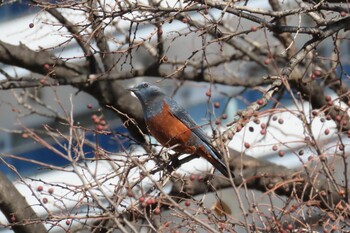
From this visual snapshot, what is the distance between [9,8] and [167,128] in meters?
9.99

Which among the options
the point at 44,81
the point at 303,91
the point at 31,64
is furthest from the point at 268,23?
the point at 31,64

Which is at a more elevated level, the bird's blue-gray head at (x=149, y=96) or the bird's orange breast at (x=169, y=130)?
the bird's blue-gray head at (x=149, y=96)

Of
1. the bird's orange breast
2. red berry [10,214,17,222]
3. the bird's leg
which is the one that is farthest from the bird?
red berry [10,214,17,222]

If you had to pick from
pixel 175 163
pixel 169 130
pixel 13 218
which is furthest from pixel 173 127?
pixel 13 218

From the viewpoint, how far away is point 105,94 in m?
8.93

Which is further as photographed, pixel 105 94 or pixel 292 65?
pixel 105 94

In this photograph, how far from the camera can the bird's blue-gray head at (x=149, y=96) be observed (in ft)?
24.6

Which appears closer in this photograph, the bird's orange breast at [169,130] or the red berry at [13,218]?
the bird's orange breast at [169,130]

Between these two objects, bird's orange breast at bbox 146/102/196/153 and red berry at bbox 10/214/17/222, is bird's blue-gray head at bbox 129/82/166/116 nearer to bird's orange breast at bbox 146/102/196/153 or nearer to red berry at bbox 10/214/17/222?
bird's orange breast at bbox 146/102/196/153

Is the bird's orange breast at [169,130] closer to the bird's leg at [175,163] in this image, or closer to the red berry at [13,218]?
the bird's leg at [175,163]

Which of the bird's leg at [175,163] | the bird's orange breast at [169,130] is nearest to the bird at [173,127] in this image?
the bird's orange breast at [169,130]

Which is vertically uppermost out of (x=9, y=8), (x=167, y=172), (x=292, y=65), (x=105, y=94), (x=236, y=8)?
(x=9, y=8)

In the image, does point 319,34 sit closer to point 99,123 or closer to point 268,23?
point 268,23

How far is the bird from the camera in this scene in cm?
699
